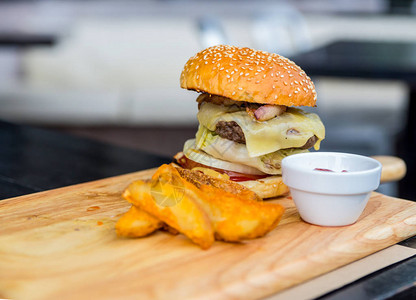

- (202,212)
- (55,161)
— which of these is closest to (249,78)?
(202,212)

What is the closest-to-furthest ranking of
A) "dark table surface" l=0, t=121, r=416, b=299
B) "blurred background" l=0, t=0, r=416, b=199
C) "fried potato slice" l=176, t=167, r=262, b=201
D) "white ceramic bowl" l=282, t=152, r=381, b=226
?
"white ceramic bowl" l=282, t=152, r=381, b=226 < "fried potato slice" l=176, t=167, r=262, b=201 < "dark table surface" l=0, t=121, r=416, b=299 < "blurred background" l=0, t=0, r=416, b=199

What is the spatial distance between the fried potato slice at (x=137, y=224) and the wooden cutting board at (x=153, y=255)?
21 millimetres

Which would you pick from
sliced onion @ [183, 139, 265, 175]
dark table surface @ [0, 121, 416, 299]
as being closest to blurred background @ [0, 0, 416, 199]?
dark table surface @ [0, 121, 416, 299]

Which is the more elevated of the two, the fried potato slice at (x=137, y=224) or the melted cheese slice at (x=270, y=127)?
the melted cheese slice at (x=270, y=127)

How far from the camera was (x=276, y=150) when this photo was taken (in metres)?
1.66

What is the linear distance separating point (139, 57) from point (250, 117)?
A: 6964 mm

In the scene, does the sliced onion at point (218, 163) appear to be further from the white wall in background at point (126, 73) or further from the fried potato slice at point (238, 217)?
the white wall in background at point (126, 73)

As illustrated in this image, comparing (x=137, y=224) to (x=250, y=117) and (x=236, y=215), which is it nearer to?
(x=236, y=215)

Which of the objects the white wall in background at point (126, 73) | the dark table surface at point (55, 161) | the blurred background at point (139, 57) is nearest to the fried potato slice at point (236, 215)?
the dark table surface at point (55, 161)

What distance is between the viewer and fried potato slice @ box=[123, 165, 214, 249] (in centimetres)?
117

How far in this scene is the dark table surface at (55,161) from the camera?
1.79 metres

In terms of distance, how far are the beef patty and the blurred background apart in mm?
6044

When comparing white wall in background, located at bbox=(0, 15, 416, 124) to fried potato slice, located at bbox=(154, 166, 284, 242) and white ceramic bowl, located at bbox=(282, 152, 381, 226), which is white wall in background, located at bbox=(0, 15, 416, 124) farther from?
fried potato slice, located at bbox=(154, 166, 284, 242)

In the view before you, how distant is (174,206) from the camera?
1195mm
